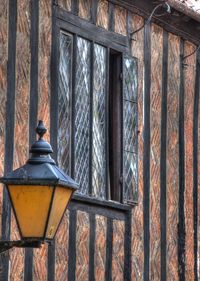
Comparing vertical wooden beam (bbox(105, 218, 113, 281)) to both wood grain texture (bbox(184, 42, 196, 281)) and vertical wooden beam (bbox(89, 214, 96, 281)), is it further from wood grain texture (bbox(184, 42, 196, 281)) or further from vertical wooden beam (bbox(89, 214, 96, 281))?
wood grain texture (bbox(184, 42, 196, 281))

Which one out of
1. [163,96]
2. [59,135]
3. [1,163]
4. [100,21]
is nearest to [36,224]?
[1,163]

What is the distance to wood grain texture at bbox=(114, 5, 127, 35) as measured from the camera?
12.4m

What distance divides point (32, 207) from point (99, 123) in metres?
4.85

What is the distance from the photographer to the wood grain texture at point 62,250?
11059 mm

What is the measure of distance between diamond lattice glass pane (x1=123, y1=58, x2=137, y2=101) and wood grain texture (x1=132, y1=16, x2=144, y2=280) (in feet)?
0.38

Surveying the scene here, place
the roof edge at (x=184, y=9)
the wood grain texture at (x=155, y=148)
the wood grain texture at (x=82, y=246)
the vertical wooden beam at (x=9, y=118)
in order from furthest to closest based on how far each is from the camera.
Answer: the roof edge at (x=184, y=9) → the wood grain texture at (x=155, y=148) → the wood grain texture at (x=82, y=246) → the vertical wooden beam at (x=9, y=118)

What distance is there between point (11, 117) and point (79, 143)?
1205 mm

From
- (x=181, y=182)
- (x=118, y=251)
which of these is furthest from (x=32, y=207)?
(x=181, y=182)

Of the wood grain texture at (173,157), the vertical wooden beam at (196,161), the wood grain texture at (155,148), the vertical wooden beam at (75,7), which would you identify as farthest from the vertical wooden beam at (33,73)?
the vertical wooden beam at (196,161)

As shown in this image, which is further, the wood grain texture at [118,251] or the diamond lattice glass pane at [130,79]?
the diamond lattice glass pane at [130,79]

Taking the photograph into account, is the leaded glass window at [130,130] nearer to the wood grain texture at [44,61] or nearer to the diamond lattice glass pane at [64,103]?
the diamond lattice glass pane at [64,103]

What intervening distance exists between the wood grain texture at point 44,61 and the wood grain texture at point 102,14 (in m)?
0.95

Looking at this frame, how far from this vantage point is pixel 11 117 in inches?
416

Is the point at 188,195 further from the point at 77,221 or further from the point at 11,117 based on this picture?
the point at 11,117
